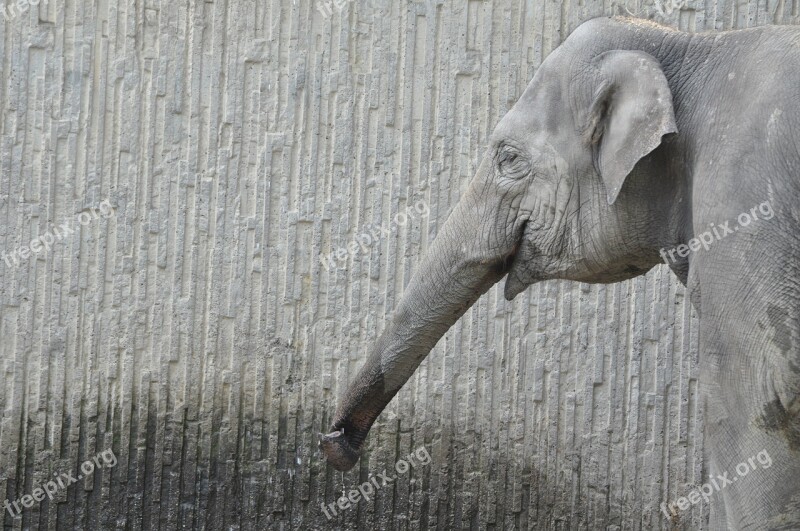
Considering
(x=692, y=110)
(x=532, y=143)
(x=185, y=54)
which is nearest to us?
(x=692, y=110)

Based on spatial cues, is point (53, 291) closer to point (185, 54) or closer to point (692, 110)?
point (185, 54)

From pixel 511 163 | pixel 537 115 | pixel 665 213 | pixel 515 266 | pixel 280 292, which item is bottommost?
pixel 280 292

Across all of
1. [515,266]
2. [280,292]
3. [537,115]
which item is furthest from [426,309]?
[280,292]

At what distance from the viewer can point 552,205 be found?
10.3 feet

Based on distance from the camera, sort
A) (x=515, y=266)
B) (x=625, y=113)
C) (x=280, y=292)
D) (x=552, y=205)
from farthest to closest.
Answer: (x=280, y=292) < (x=515, y=266) < (x=552, y=205) < (x=625, y=113)

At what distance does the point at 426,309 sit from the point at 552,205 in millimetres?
481

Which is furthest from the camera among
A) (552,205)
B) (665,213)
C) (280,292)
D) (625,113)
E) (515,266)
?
(280,292)

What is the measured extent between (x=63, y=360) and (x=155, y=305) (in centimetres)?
45

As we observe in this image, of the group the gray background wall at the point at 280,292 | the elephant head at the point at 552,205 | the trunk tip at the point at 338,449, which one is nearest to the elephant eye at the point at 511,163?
the elephant head at the point at 552,205

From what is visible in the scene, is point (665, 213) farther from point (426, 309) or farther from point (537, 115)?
point (426, 309)

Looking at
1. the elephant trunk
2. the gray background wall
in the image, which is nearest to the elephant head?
the elephant trunk

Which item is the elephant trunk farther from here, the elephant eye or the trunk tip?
the elephant eye

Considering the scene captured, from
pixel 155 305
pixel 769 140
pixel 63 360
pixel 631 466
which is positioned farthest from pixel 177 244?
pixel 769 140

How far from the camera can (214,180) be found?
5.06m
